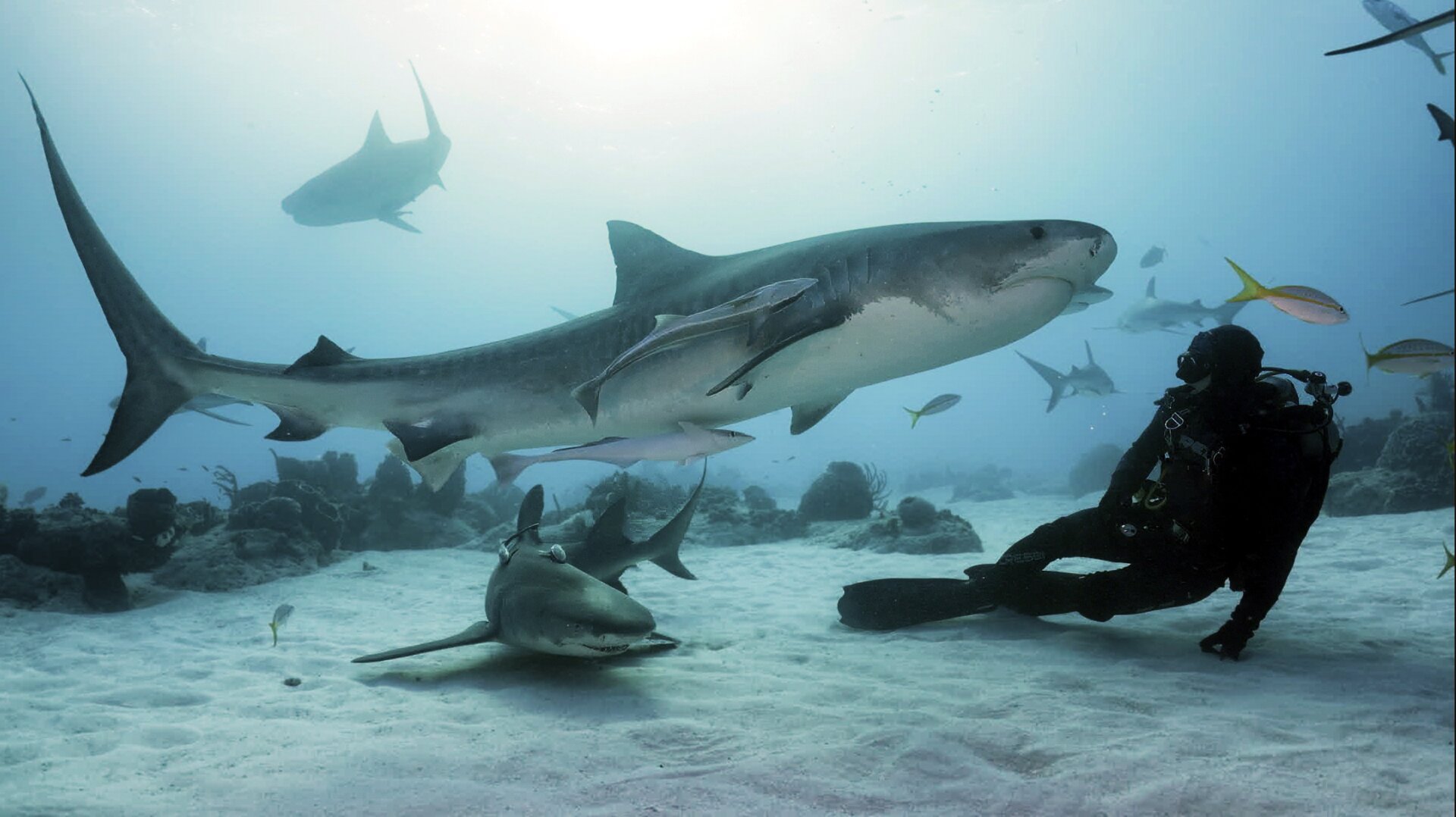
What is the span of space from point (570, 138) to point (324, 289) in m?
100

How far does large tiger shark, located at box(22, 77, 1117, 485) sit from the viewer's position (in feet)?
11.2

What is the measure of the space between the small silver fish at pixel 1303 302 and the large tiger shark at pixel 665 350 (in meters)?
1.07

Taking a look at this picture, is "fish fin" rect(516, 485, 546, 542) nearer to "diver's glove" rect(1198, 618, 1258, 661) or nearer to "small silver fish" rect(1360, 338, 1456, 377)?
"diver's glove" rect(1198, 618, 1258, 661)

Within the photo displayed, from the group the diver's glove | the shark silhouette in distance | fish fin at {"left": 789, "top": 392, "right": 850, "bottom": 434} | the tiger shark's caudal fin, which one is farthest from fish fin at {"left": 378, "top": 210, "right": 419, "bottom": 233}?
the diver's glove

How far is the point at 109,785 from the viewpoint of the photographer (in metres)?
2.77

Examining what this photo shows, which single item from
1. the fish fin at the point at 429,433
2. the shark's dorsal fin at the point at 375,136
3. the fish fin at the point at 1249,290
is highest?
the shark's dorsal fin at the point at 375,136

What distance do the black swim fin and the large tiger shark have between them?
1.66 metres

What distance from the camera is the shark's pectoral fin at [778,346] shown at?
334cm

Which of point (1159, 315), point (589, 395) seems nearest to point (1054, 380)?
point (1159, 315)

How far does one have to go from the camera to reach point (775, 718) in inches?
132

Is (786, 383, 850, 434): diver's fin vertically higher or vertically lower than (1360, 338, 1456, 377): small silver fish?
lower

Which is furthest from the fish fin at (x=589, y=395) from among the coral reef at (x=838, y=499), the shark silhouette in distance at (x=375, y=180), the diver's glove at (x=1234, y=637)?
the shark silhouette in distance at (x=375, y=180)

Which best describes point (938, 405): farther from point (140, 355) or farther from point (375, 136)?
point (375, 136)

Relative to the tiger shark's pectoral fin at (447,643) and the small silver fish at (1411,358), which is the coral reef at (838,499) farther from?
the small silver fish at (1411,358)
